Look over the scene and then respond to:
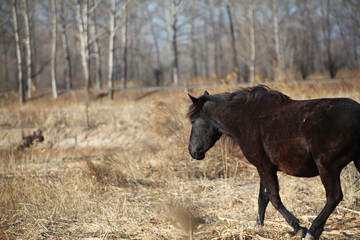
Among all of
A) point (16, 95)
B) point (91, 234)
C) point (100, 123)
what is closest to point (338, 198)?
point (91, 234)

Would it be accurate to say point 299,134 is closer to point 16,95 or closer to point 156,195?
point 156,195

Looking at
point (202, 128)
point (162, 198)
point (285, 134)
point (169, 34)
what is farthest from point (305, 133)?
point (169, 34)

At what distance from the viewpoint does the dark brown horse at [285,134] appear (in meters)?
3.57

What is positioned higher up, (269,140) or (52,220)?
(269,140)

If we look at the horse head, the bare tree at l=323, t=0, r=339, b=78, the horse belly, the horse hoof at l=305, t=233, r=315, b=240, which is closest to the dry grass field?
the horse head

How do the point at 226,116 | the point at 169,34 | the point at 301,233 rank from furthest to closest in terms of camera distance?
the point at 169,34 < the point at 226,116 < the point at 301,233

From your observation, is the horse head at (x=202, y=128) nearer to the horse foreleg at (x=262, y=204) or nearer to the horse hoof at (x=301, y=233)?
the horse foreleg at (x=262, y=204)

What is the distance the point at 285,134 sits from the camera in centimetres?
390

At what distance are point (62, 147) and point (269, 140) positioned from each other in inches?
420

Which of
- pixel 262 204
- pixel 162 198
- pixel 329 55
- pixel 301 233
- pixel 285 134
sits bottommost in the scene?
pixel 162 198

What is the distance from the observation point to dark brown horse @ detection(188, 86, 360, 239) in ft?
11.7

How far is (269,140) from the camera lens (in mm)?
4016

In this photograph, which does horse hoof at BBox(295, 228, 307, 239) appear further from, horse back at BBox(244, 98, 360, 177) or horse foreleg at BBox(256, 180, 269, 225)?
horse foreleg at BBox(256, 180, 269, 225)

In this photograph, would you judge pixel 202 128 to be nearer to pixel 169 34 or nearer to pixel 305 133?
pixel 305 133
